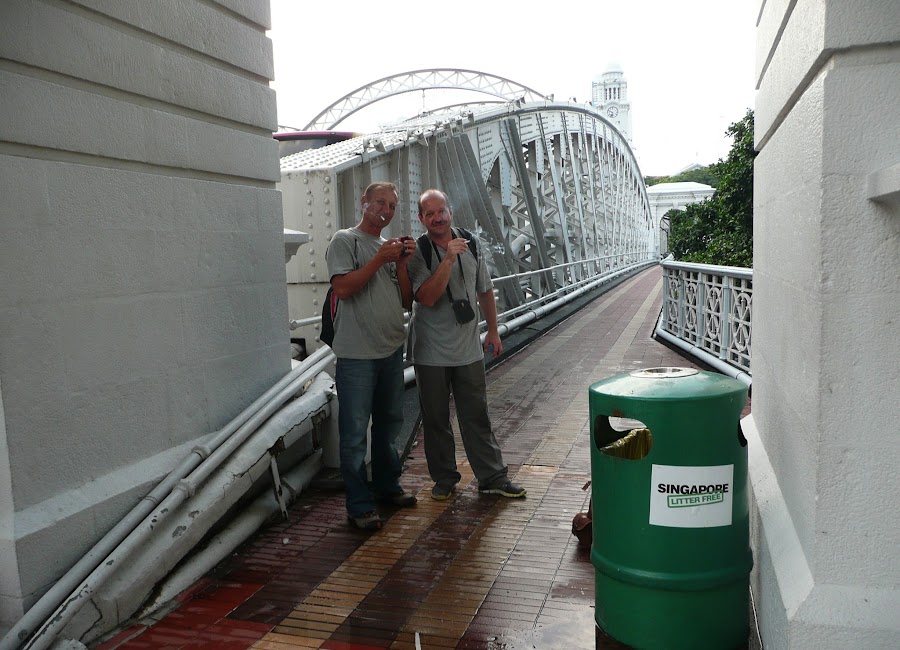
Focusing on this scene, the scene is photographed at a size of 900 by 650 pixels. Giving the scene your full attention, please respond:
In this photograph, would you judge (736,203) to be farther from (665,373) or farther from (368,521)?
(665,373)

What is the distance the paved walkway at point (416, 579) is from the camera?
324 cm

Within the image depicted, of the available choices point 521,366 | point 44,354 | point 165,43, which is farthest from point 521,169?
point 44,354

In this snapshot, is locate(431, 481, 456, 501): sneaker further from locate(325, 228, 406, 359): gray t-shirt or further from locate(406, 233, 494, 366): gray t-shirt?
locate(325, 228, 406, 359): gray t-shirt

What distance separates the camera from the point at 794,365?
264cm

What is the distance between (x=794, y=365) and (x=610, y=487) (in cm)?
83

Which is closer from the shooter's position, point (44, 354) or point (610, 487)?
point (610, 487)

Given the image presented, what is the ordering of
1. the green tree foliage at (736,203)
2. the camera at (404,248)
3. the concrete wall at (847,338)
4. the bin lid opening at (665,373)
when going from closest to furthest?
the concrete wall at (847,338)
the bin lid opening at (665,373)
the camera at (404,248)
the green tree foliage at (736,203)

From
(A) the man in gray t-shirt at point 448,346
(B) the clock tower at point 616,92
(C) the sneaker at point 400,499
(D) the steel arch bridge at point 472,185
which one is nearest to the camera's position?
(A) the man in gray t-shirt at point 448,346

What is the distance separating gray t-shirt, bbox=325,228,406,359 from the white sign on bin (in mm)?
1985

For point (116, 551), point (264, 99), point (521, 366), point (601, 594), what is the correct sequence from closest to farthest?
point (601, 594) → point (116, 551) → point (264, 99) → point (521, 366)

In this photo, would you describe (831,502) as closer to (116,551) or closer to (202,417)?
(116,551)

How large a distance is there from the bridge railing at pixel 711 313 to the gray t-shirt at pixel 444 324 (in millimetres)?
3922

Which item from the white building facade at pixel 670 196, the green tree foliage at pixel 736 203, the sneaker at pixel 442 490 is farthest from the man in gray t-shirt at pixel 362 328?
the white building facade at pixel 670 196

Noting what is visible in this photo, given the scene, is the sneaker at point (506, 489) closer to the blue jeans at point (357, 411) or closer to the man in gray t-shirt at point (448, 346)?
the man in gray t-shirt at point (448, 346)
